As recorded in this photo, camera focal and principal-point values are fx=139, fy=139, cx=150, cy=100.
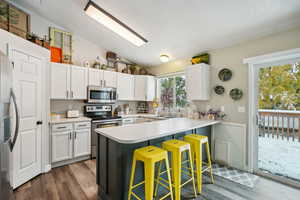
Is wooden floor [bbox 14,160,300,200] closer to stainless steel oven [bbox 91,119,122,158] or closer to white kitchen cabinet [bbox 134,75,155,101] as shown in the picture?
stainless steel oven [bbox 91,119,122,158]

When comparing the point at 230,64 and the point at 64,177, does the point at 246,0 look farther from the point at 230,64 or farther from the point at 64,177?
the point at 64,177

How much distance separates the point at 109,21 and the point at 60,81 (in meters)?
1.73

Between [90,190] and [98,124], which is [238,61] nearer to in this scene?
[98,124]

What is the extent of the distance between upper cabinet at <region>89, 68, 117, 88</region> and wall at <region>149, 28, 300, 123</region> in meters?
2.42

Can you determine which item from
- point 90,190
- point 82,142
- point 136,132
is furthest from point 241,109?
point 82,142

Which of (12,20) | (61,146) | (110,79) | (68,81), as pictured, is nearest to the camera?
(12,20)

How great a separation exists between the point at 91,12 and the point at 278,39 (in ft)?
11.0

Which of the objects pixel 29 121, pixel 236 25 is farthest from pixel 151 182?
pixel 236 25

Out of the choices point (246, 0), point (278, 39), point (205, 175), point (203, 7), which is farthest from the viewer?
point (205, 175)

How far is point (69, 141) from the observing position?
9.82 feet

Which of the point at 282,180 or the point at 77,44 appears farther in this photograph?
the point at 77,44

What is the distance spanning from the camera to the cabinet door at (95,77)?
3611mm

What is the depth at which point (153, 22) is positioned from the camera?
274 centimetres

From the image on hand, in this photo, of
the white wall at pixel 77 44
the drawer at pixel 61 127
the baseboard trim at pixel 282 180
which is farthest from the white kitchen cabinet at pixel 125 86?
the baseboard trim at pixel 282 180
